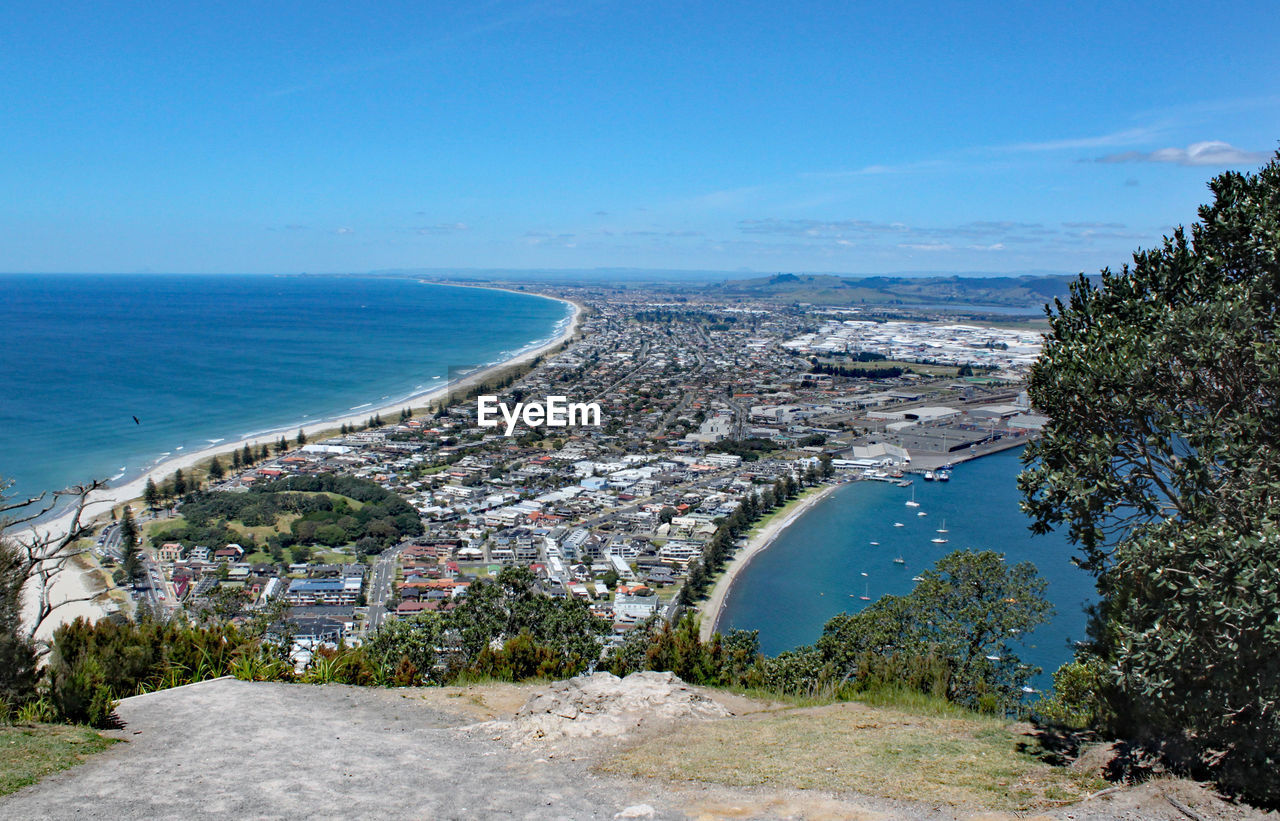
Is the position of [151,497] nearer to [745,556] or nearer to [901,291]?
[745,556]

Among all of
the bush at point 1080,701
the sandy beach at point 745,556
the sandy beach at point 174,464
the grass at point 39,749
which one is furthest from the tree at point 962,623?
the sandy beach at point 174,464

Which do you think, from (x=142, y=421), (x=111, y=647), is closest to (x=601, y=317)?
(x=142, y=421)

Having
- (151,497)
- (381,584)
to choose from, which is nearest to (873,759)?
(381,584)

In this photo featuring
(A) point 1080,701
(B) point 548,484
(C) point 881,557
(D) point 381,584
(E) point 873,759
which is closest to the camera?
(E) point 873,759

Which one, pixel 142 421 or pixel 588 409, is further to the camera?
pixel 588 409

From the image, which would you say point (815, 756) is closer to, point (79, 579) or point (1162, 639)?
point (1162, 639)

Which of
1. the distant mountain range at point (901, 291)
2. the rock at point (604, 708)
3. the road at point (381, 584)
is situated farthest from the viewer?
the distant mountain range at point (901, 291)

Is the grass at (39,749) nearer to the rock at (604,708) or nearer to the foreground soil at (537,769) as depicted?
the foreground soil at (537,769)
